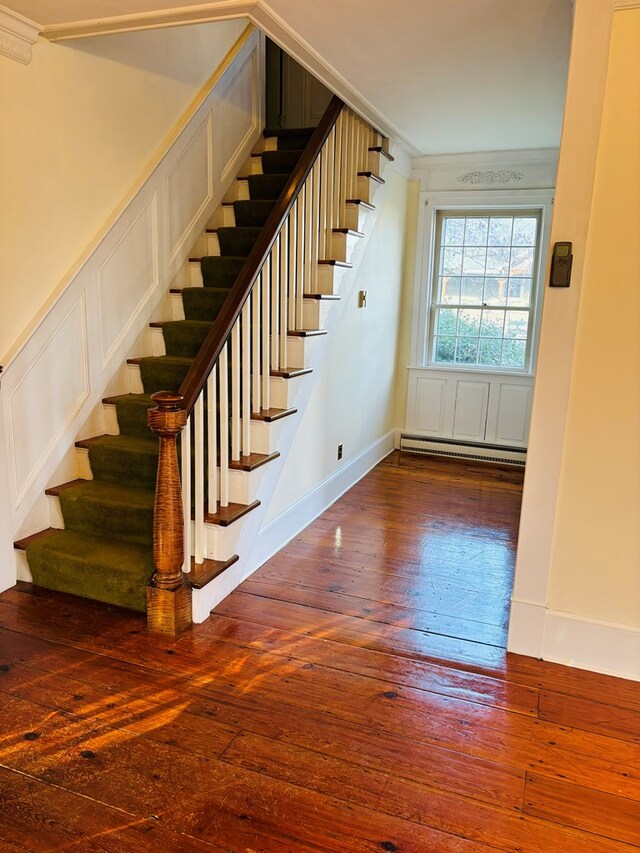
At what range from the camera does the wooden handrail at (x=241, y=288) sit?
8.45 ft

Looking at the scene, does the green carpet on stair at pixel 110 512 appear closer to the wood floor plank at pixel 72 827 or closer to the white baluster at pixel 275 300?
the white baluster at pixel 275 300

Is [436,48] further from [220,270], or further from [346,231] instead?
[220,270]

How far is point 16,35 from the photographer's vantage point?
2.61m

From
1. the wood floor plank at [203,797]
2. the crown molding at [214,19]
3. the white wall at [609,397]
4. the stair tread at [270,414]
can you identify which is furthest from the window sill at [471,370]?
the wood floor plank at [203,797]

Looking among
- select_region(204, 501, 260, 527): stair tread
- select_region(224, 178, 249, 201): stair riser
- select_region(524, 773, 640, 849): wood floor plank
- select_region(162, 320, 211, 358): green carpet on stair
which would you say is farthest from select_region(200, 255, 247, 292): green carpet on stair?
select_region(524, 773, 640, 849): wood floor plank

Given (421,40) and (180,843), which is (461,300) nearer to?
(421,40)

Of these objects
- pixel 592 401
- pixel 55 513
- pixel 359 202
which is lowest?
pixel 55 513

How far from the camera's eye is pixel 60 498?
3102 millimetres

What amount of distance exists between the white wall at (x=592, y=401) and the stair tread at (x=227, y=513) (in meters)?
1.25

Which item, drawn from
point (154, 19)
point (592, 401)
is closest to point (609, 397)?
point (592, 401)

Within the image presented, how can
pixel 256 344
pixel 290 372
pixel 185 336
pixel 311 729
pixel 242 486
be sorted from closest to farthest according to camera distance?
pixel 311 729
pixel 242 486
pixel 256 344
pixel 290 372
pixel 185 336

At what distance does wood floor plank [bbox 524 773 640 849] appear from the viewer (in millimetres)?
1687

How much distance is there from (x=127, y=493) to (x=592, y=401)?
2199mm

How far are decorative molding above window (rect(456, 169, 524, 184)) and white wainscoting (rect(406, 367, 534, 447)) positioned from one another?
5.20ft
